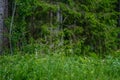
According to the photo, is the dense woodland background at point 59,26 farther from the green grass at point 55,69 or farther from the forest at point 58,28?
the green grass at point 55,69

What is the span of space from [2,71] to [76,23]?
5.74 meters

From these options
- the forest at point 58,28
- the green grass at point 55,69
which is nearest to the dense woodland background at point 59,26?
the forest at point 58,28

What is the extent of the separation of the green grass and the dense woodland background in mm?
2257

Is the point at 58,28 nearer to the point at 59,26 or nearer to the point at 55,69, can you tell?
the point at 59,26

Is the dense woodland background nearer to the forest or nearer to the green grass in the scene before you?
the forest

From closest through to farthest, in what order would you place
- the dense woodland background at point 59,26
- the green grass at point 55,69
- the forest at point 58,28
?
the green grass at point 55,69 → the forest at point 58,28 → the dense woodland background at point 59,26

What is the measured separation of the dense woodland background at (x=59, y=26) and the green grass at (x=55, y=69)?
2257 mm

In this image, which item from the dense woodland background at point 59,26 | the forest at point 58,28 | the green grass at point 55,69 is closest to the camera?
the green grass at point 55,69

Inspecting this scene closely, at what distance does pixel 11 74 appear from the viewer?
657 cm

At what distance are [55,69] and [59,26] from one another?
4.68 m

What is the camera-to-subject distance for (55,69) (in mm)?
6914

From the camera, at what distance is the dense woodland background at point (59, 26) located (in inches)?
425

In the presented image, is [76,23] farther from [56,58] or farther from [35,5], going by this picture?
[56,58]

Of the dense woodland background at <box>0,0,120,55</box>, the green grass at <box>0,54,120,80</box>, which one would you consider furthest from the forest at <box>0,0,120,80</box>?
the green grass at <box>0,54,120,80</box>
